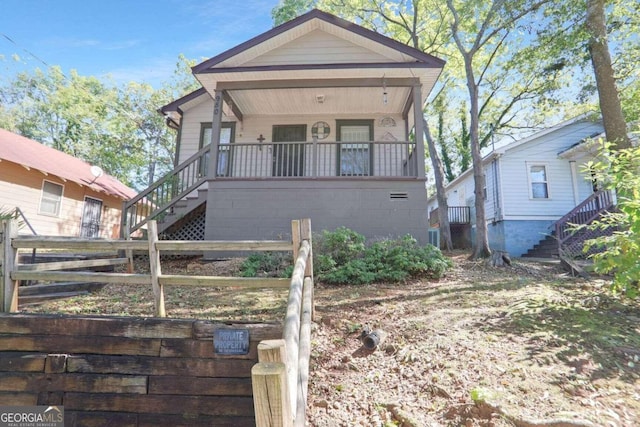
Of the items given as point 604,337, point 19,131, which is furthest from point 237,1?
point 19,131

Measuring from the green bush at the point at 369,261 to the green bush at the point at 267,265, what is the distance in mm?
754

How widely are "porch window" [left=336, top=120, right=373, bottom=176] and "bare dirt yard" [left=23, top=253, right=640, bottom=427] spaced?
4.96 metres

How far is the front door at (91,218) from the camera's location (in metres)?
14.1

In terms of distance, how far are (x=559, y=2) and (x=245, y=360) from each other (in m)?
11.1

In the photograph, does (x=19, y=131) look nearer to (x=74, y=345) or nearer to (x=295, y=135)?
(x=295, y=135)

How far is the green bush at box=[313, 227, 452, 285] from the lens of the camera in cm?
589

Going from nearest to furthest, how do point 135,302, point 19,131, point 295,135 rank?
point 135,302 < point 295,135 < point 19,131

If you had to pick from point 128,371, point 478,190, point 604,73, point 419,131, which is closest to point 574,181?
point 478,190

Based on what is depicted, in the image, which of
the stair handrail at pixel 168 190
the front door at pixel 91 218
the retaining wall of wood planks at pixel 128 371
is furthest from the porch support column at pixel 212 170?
the front door at pixel 91 218

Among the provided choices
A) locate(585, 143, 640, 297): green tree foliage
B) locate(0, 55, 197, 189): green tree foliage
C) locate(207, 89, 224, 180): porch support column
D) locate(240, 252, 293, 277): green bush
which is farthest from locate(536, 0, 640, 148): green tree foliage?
locate(0, 55, 197, 189): green tree foliage

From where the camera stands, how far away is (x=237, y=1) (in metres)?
12.8

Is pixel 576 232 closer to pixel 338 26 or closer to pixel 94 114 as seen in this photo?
pixel 338 26

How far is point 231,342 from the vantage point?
2762 millimetres

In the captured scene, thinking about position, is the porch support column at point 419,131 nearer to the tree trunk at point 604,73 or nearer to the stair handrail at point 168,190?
the tree trunk at point 604,73
